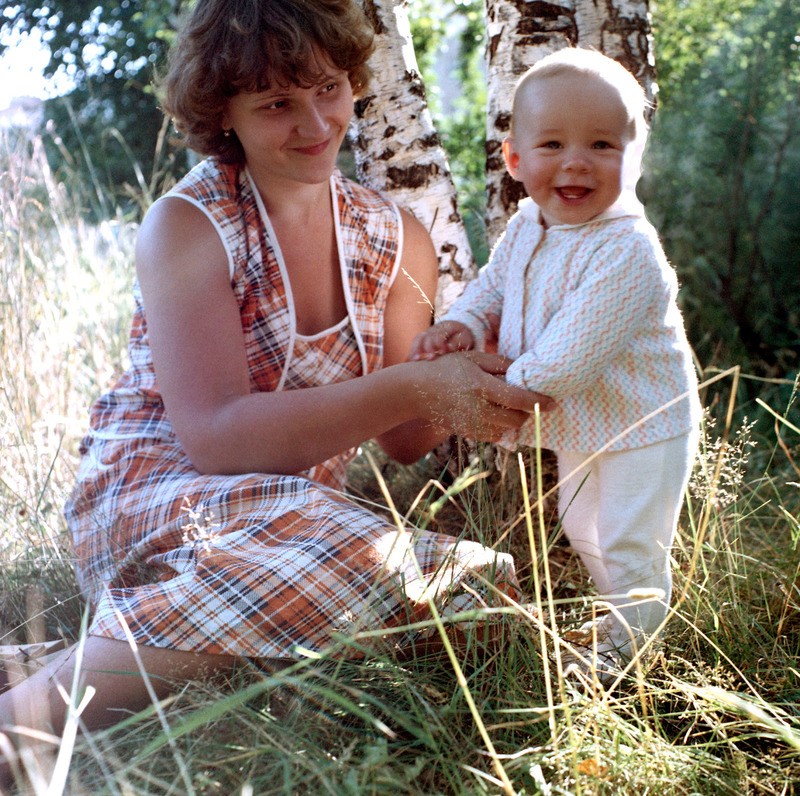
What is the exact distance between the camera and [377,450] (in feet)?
11.8

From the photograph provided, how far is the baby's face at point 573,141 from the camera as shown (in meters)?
1.88

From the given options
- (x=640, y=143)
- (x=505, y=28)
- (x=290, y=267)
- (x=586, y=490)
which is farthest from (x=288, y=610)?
(x=505, y=28)

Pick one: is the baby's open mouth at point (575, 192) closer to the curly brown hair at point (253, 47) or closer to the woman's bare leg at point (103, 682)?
the curly brown hair at point (253, 47)

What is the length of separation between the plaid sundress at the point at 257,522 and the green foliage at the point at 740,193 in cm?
250

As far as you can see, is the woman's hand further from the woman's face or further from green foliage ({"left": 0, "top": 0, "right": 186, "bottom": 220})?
green foliage ({"left": 0, "top": 0, "right": 186, "bottom": 220})

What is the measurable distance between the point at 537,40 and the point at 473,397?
1172 mm

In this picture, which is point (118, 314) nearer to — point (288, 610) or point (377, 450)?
point (377, 450)

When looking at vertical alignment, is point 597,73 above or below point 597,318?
above

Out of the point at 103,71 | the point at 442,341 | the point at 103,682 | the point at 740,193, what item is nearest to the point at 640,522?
the point at 442,341

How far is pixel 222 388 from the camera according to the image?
2172mm

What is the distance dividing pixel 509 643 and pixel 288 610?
453mm

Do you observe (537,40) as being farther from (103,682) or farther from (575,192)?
(103,682)

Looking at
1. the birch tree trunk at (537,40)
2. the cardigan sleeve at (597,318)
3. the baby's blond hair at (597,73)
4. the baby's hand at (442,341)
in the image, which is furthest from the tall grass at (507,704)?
the birch tree trunk at (537,40)

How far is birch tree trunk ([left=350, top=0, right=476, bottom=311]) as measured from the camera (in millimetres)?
2635
